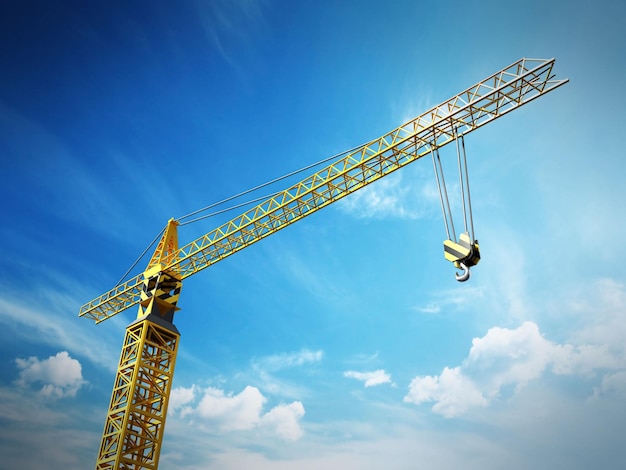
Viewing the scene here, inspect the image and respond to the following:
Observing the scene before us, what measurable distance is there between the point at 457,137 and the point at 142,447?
21536 mm

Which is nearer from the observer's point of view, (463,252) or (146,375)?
(463,252)

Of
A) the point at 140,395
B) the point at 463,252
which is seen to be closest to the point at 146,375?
the point at 140,395

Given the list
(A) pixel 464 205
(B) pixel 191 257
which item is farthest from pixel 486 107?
(B) pixel 191 257

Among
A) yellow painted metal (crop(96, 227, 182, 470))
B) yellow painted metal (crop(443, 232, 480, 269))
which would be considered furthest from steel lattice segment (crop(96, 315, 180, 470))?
yellow painted metal (crop(443, 232, 480, 269))

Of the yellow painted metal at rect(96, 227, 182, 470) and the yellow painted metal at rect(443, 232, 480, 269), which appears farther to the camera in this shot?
the yellow painted metal at rect(96, 227, 182, 470)

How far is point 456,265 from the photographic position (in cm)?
1739

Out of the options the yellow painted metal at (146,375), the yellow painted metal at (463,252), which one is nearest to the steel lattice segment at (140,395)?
the yellow painted metal at (146,375)

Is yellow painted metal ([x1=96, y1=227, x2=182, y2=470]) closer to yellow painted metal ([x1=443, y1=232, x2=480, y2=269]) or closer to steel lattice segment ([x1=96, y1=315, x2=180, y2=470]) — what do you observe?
steel lattice segment ([x1=96, y1=315, x2=180, y2=470])

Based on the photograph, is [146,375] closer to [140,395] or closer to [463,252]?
[140,395]

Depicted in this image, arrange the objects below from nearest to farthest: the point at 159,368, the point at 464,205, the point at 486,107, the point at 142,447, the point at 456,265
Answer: the point at 456,265
the point at 464,205
the point at 486,107
the point at 142,447
the point at 159,368

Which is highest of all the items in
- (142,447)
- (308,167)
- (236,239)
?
(308,167)

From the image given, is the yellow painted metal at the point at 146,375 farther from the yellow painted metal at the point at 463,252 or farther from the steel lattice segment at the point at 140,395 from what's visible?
the yellow painted metal at the point at 463,252

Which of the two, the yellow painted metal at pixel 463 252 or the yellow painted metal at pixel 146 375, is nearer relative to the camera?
the yellow painted metal at pixel 463 252

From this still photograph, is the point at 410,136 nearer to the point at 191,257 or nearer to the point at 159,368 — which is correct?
the point at 191,257
